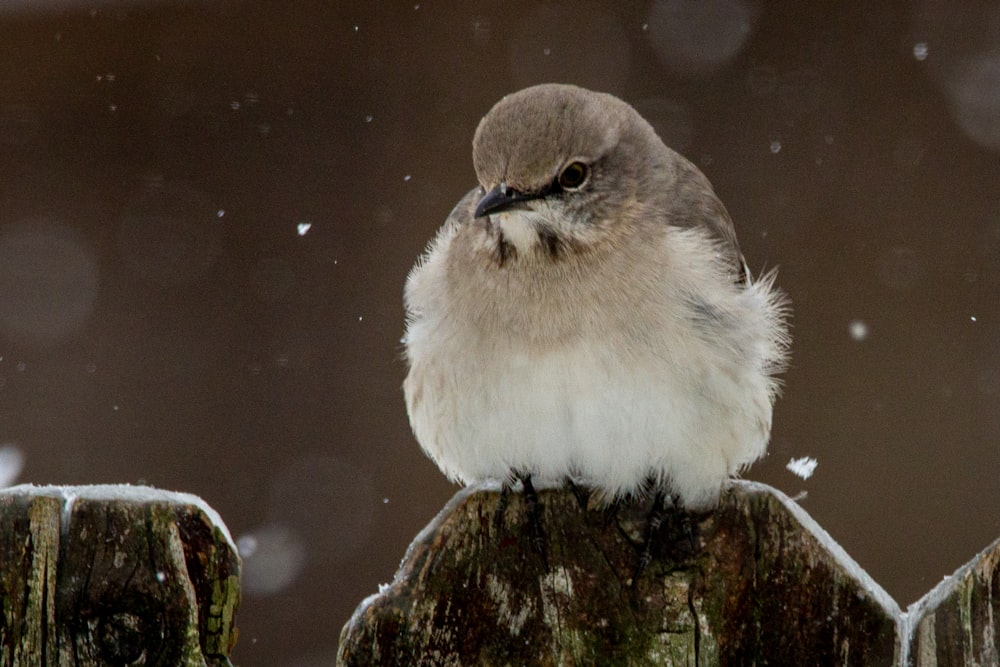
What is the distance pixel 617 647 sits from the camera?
2.81 metres

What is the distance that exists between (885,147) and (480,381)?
2963 millimetres

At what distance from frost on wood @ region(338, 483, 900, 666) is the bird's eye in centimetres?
156

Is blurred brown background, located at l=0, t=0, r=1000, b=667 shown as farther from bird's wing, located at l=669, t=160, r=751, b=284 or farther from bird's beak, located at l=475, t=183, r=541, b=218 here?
bird's beak, located at l=475, t=183, r=541, b=218

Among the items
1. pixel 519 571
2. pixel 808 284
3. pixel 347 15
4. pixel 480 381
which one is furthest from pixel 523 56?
pixel 519 571

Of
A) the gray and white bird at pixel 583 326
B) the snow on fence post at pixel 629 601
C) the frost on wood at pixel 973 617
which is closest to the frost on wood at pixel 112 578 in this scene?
the snow on fence post at pixel 629 601

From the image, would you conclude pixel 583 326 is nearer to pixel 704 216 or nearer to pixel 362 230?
pixel 704 216

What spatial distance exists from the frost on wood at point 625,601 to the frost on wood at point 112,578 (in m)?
0.31

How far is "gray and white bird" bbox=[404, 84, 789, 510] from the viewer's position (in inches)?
154

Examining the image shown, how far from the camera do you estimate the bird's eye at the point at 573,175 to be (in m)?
4.19

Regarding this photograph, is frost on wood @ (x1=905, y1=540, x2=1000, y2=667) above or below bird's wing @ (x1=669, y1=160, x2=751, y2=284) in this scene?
below

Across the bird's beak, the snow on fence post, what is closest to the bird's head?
the bird's beak

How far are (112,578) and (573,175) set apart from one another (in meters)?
2.11

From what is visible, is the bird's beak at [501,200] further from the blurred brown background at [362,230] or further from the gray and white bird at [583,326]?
the blurred brown background at [362,230]

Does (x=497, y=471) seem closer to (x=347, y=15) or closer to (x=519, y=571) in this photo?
(x=519, y=571)
